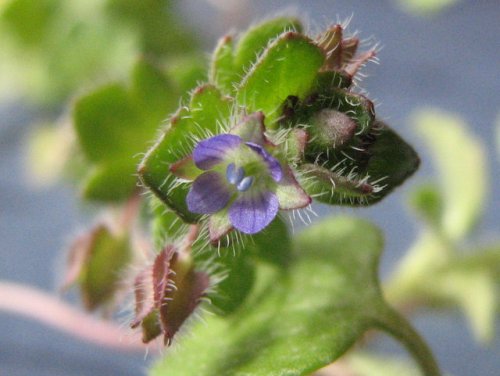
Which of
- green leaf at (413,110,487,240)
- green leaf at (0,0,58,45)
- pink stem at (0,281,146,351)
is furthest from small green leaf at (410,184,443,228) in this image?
green leaf at (0,0,58,45)

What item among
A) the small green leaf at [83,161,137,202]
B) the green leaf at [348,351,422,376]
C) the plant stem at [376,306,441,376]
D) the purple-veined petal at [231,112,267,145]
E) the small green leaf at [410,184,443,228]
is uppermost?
the purple-veined petal at [231,112,267,145]

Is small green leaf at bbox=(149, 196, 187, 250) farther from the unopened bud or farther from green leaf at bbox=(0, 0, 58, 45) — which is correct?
green leaf at bbox=(0, 0, 58, 45)

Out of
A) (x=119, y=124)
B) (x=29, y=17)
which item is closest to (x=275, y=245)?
(x=119, y=124)

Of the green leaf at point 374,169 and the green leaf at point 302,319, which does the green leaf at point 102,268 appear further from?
the green leaf at point 374,169

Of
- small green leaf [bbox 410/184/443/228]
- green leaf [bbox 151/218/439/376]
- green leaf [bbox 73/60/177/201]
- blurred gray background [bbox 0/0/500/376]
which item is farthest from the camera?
blurred gray background [bbox 0/0/500/376]

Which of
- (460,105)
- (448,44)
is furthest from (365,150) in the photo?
(448,44)

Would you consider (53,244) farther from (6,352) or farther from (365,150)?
(365,150)
